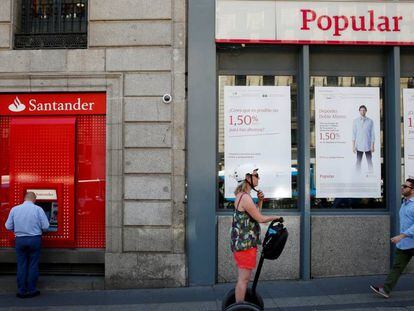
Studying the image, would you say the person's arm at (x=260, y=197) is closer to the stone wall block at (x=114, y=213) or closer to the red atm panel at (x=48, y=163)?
the stone wall block at (x=114, y=213)

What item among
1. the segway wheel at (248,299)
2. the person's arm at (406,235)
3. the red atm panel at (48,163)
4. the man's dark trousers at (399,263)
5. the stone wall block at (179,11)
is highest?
the stone wall block at (179,11)

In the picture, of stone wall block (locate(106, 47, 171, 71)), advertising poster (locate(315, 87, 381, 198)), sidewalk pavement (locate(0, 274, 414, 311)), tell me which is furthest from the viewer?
advertising poster (locate(315, 87, 381, 198))

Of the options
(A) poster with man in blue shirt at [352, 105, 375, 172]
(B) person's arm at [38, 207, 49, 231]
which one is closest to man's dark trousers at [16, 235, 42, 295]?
(B) person's arm at [38, 207, 49, 231]

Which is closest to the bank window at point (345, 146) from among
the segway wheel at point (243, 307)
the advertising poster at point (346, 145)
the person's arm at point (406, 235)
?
the advertising poster at point (346, 145)

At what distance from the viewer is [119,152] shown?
8047 mm

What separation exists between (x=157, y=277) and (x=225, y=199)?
1.75 metres

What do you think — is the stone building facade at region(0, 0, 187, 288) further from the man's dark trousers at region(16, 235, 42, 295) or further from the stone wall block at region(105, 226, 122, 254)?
the man's dark trousers at region(16, 235, 42, 295)

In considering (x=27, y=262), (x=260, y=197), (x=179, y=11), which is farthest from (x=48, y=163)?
(x=260, y=197)

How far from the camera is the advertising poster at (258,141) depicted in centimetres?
839

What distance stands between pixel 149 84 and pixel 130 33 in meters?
0.94

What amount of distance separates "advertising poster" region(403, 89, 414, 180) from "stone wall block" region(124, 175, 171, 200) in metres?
4.26

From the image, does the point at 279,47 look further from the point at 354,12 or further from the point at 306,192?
the point at 306,192

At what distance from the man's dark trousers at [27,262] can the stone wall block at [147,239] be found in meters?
1.42

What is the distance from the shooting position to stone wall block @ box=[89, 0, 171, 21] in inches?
321
